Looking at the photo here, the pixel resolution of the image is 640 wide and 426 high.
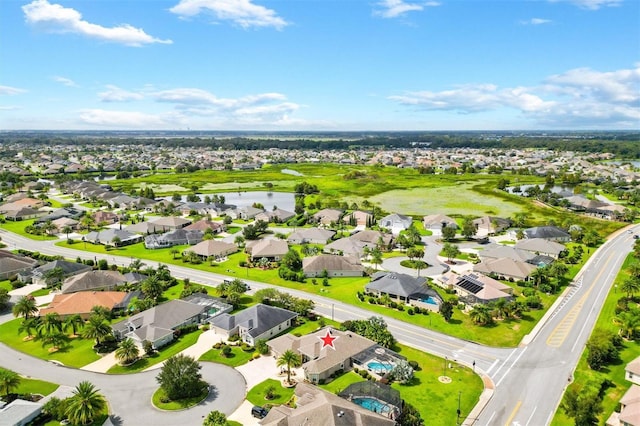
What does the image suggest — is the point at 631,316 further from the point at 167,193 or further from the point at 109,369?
the point at 167,193

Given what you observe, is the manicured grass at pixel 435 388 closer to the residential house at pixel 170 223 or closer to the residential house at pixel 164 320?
the residential house at pixel 164 320

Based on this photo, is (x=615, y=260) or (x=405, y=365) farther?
(x=615, y=260)

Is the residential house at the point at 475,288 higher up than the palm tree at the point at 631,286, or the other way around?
the palm tree at the point at 631,286

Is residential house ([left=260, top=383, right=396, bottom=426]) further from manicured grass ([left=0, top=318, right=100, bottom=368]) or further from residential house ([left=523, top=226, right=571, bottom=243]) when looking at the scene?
residential house ([left=523, top=226, right=571, bottom=243])

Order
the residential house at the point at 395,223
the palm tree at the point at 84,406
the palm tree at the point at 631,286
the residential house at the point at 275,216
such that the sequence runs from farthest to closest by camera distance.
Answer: the residential house at the point at 275,216 → the residential house at the point at 395,223 → the palm tree at the point at 631,286 → the palm tree at the point at 84,406

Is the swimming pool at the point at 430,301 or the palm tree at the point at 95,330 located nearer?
the palm tree at the point at 95,330

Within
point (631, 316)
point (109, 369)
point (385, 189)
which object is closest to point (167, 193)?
point (385, 189)

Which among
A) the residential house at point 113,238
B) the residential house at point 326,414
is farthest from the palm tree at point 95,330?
the residential house at point 113,238
